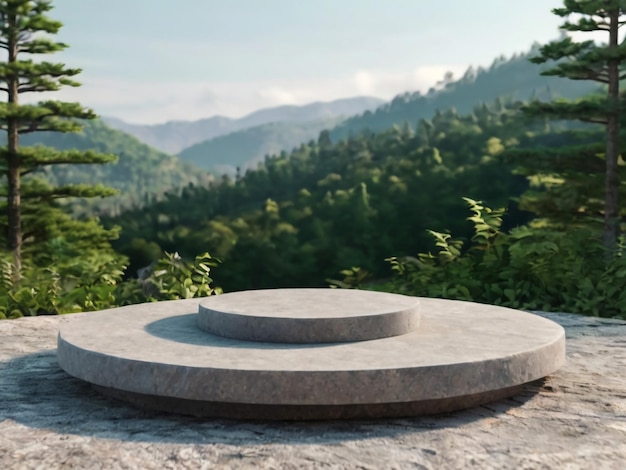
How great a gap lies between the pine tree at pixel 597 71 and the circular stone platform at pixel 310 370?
697 cm

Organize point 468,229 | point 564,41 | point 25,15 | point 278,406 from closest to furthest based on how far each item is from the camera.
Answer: point 278,406 → point 564,41 → point 25,15 → point 468,229

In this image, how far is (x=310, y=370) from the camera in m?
3.74

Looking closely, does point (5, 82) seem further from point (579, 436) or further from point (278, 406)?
point (579, 436)

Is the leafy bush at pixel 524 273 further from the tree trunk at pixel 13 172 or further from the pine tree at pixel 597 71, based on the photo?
the tree trunk at pixel 13 172

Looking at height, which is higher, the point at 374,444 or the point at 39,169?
the point at 39,169

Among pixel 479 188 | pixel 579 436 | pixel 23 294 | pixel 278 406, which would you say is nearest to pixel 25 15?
pixel 23 294

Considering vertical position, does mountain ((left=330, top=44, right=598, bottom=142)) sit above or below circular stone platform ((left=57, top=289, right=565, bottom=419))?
above

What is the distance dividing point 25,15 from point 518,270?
10967 millimetres

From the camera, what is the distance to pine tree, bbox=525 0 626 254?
10883mm

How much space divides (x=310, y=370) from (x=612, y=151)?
353 inches

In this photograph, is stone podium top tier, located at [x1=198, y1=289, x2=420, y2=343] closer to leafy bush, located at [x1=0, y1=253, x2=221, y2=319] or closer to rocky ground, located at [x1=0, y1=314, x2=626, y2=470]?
rocky ground, located at [x1=0, y1=314, x2=626, y2=470]

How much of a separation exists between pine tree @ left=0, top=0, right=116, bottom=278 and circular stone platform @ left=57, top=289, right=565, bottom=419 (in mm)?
9625

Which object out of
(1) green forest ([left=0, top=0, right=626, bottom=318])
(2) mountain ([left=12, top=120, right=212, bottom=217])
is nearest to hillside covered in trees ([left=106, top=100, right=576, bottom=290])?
(1) green forest ([left=0, top=0, right=626, bottom=318])

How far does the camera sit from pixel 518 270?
8656 mm
